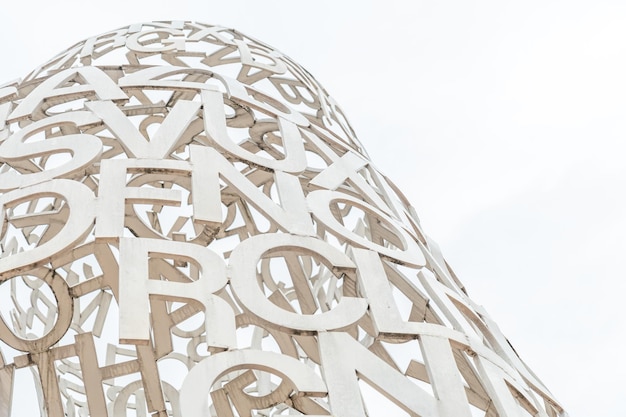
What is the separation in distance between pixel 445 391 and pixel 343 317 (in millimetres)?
418

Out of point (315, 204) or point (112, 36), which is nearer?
point (315, 204)

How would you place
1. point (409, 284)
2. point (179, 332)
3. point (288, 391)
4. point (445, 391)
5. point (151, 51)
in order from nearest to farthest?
point (445, 391) → point (288, 391) → point (409, 284) → point (151, 51) → point (179, 332)

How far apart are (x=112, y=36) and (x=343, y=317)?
10.3ft

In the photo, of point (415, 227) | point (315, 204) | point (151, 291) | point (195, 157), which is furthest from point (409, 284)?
point (151, 291)

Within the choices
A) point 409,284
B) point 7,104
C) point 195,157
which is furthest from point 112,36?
point 409,284

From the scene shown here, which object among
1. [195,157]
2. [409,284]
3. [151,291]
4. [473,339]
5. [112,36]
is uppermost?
[112,36]

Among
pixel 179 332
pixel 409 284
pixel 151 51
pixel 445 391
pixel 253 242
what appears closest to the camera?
pixel 445 391

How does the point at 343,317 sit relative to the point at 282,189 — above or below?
below

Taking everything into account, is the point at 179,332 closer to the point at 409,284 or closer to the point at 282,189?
the point at 409,284

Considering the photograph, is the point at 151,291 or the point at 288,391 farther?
the point at 288,391

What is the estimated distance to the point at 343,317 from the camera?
297 cm

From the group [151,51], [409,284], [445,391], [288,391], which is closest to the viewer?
[445,391]

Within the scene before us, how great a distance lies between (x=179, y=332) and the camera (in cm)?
634

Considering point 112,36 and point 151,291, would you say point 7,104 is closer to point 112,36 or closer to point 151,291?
point 112,36
